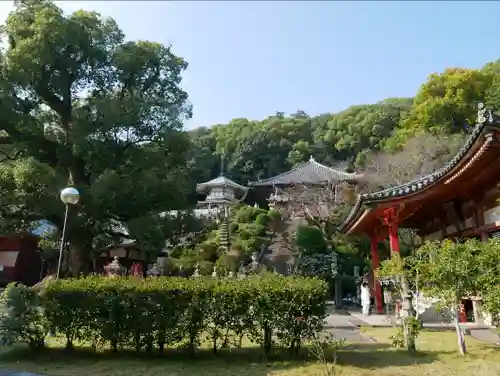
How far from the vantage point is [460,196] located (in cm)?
1245

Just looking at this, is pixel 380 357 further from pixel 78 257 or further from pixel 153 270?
pixel 153 270

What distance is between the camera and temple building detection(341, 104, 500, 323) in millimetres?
8719

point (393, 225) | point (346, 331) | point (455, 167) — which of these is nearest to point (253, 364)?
point (346, 331)

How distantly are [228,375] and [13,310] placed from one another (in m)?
4.09

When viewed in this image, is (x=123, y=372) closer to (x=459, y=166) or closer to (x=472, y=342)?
(x=472, y=342)

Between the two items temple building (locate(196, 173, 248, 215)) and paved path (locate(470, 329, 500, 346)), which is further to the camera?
temple building (locate(196, 173, 248, 215))

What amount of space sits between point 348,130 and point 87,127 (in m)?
42.9

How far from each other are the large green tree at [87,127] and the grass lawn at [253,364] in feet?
30.1

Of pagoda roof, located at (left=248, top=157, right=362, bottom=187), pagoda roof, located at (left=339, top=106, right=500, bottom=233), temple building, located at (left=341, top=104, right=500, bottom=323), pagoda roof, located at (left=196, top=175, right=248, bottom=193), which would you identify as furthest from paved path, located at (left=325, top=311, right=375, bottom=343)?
pagoda roof, located at (left=196, top=175, right=248, bottom=193)

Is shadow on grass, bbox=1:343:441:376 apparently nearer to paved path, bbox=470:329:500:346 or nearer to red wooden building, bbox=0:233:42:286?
paved path, bbox=470:329:500:346

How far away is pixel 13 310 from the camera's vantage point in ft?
24.1

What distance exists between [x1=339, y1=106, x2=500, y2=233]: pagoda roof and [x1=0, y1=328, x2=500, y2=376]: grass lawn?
390 centimetres

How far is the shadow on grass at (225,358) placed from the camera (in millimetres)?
6656

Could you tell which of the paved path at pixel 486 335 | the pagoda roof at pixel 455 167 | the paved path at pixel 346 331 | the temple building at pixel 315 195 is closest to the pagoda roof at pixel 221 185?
the temple building at pixel 315 195
